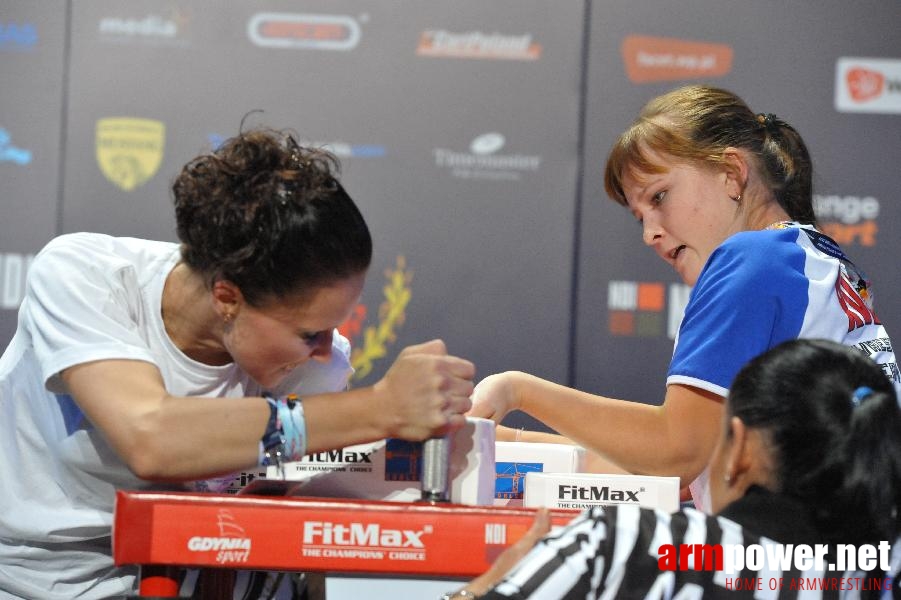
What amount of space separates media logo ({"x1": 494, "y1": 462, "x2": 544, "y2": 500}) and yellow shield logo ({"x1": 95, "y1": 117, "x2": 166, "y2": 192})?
2482 millimetres

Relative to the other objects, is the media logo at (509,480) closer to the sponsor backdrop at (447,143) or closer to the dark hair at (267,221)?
the dark hair at (267,221)

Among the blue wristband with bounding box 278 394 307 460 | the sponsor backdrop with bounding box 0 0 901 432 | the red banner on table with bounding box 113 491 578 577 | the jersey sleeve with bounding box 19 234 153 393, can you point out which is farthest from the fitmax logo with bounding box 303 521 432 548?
the sponsor backdrop with bounding box 0 0 901 432

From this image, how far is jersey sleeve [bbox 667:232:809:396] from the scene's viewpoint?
65.7 inches

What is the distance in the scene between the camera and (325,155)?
1571mm

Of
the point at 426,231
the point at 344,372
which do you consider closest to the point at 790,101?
the point at 426,231

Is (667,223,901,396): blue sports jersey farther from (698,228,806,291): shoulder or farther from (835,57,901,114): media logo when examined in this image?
(835,57,901,114): media logo

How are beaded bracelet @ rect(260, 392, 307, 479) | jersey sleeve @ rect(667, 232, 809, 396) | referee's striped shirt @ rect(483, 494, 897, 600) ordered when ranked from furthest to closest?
jersey sleeve @ rect(667, 232, 809, 396), beaded bracelet @ rect(260, 392, 307, 479), referee's striped shirt @ rect(483, 494, 897, 600)

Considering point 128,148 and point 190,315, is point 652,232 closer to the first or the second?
point 190,315

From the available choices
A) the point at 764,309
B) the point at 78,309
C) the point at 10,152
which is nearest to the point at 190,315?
the point at 78,309

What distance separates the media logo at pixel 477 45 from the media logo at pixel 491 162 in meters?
0.28

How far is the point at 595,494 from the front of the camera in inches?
60.6

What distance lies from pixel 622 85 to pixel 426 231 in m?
0.85

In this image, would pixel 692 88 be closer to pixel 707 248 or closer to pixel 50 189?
pixel 707 248

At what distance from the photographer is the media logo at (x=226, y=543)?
48.1 inches
